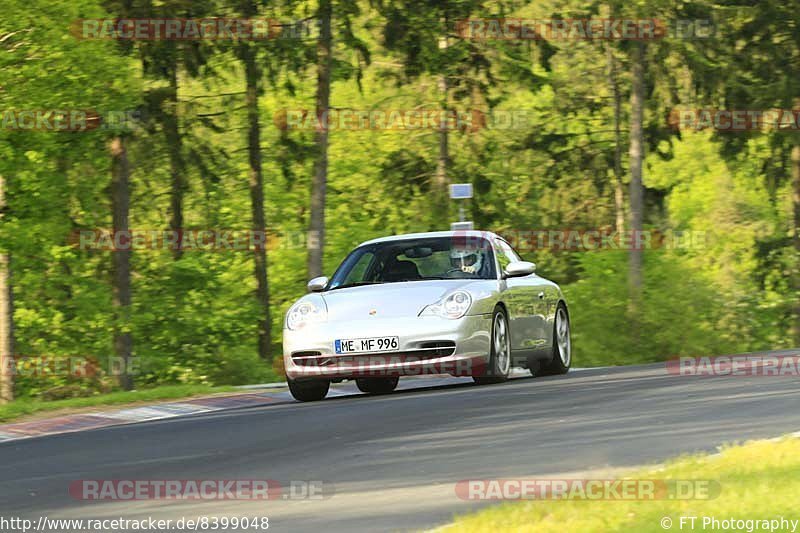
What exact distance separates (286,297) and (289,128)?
1403cm

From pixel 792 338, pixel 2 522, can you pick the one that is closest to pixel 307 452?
pixel 2 522

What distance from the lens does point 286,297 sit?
51.7 m

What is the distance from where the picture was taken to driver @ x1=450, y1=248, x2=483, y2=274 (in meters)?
16.6

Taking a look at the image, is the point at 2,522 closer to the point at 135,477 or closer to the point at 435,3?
the point at 135,477

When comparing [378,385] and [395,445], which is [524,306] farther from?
[395,445]

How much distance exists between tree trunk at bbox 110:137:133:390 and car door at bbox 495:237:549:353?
1831 centimetres

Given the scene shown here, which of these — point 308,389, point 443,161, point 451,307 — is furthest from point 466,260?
point 443,161

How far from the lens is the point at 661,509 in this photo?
23.9 feet

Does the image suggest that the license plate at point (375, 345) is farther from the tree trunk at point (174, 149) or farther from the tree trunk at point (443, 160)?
the tree trunk at point (443, 160)

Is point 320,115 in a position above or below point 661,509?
above

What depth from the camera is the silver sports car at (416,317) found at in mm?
15258

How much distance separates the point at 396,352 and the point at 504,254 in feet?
8.65

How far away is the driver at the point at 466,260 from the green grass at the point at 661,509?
8140 millimetres

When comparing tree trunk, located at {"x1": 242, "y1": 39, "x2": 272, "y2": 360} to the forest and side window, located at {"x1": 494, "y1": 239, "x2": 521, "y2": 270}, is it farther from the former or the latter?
side window, located at {"x1": 494, "y1": 239, "x2": 521, "y2": 270}
